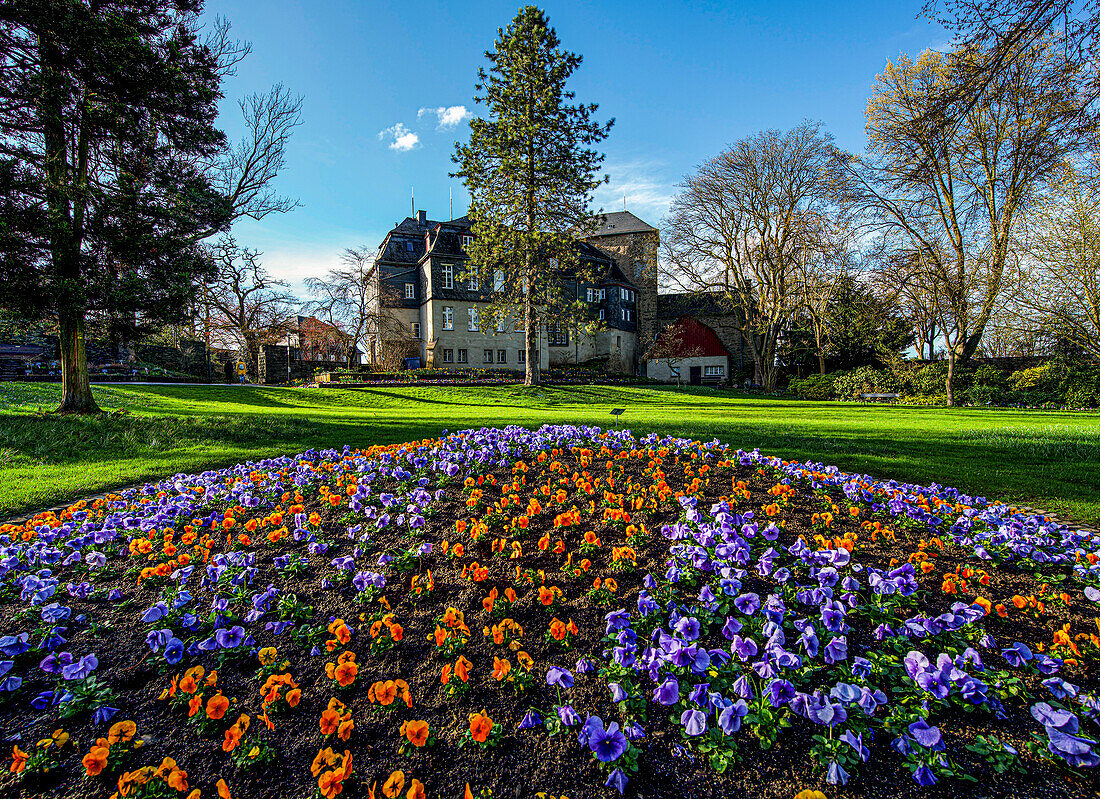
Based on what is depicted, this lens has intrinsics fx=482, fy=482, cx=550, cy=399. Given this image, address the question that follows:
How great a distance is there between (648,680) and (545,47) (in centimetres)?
2600

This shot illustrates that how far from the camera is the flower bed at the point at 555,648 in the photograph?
191 centimetres

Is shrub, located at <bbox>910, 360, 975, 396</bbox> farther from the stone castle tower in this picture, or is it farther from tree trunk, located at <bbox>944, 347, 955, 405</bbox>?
the stone castle tower

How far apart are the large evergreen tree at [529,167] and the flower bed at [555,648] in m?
19.1

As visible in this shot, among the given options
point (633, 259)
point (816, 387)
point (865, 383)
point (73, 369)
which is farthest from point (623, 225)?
point (73, 369)

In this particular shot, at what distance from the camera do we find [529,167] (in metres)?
22.1

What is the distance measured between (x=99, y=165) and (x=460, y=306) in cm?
2519

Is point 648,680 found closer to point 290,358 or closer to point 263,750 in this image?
point 263,750

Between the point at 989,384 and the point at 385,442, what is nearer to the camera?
the point at 385,442

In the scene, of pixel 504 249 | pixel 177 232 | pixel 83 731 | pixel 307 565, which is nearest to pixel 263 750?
pixel 83 731

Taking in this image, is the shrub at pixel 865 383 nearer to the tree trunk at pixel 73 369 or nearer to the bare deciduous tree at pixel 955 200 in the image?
the bare deciduous tree at pixel 955 200

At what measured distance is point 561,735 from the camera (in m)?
2.12

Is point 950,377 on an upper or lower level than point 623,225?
lower

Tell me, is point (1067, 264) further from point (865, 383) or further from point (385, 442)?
point (385, 442)

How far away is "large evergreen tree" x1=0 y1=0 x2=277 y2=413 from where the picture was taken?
9.00 meters
